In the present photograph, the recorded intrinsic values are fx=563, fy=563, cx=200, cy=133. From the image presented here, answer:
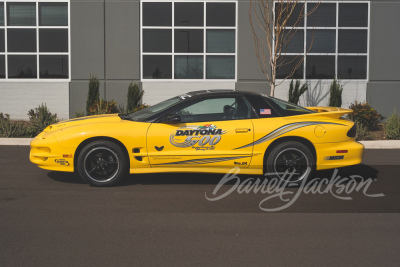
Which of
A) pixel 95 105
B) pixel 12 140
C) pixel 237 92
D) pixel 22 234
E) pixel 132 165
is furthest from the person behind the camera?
pixel 95 105

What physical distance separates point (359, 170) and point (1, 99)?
11.5 m

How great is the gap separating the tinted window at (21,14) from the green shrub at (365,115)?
9.98 m

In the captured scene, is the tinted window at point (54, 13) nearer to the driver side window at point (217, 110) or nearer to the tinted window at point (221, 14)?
the tinted window at point (221, 14)

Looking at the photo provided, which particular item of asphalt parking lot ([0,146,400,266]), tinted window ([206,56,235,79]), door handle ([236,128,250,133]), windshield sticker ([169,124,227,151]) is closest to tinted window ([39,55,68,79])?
tinted window ([206,56,235,79])

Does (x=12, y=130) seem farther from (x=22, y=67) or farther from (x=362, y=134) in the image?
(x=362, y=134)

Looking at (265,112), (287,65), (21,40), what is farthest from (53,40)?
(265,112)

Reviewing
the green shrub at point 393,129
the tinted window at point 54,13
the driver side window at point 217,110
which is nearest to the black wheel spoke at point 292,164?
the driver side window at point 217,110

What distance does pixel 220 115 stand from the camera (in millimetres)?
8805

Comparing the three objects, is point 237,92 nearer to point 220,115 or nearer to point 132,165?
point 220,115

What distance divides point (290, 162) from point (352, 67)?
9.59 m

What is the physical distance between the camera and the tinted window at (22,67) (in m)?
17.4

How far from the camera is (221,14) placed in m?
17.3

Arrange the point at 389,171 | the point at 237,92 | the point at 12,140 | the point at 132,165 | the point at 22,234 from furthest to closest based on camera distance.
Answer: the point at 12,140, the point at 389,171, the point at 237,92, the point at 132,165, the point at 22,234

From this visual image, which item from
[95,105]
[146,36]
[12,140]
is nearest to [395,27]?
[146,36]
